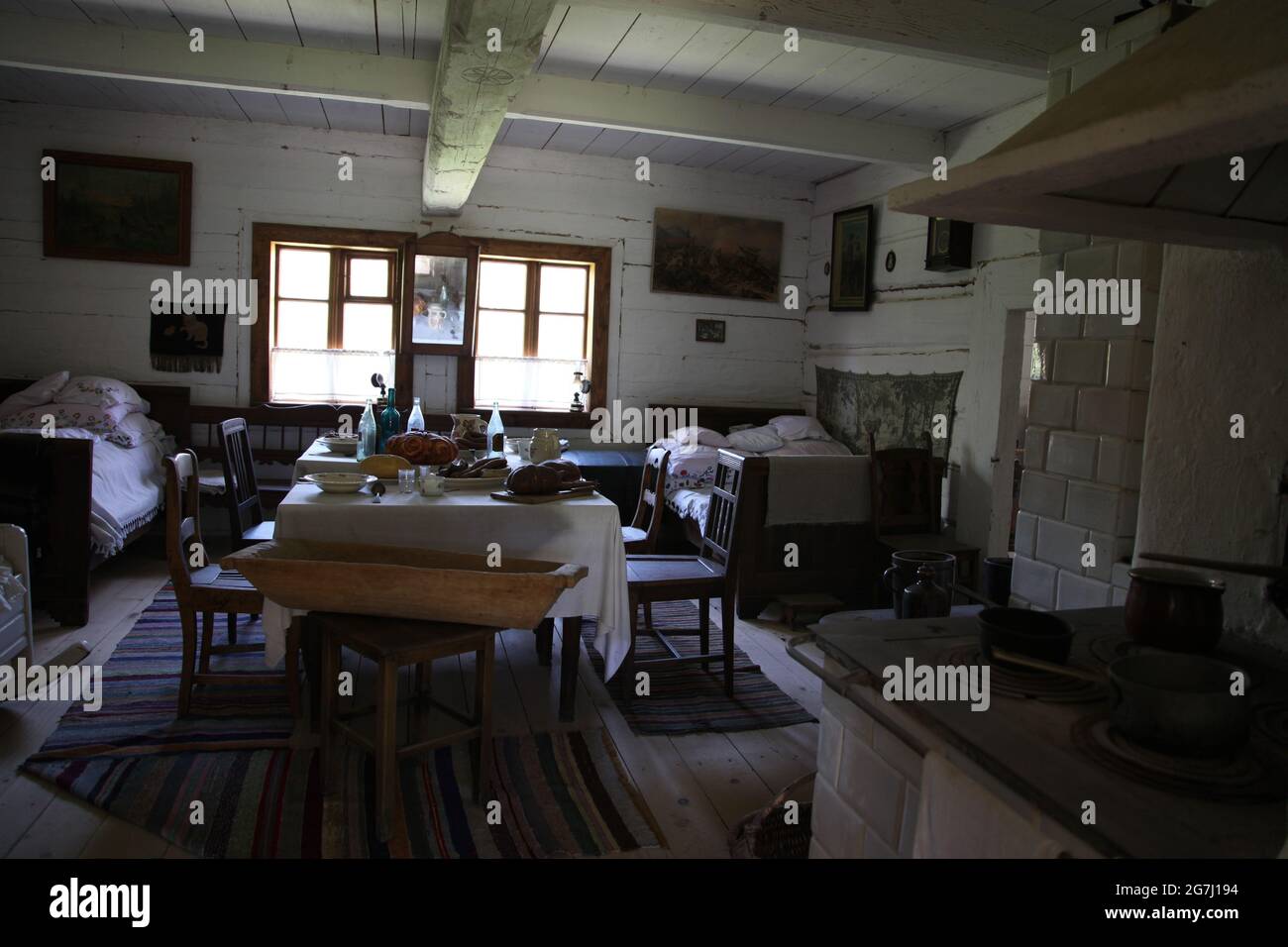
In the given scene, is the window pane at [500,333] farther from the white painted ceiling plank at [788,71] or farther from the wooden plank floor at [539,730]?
the wooden plank floor at [539,730]

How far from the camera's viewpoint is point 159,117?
6176 millimetres

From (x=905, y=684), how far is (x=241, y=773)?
2.22 meters

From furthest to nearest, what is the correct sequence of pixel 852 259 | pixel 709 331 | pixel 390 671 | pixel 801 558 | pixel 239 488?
pixel 709 331, pixel 852 259, pixel 801 558, pixel 239 488, pixel 390 671

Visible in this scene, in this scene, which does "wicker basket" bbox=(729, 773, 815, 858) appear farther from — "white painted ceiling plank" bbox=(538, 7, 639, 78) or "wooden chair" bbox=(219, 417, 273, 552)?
"white painted ceiling plank" bbox=(538, 7, 639, 78)

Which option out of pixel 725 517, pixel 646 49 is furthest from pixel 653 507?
pixel 646 49

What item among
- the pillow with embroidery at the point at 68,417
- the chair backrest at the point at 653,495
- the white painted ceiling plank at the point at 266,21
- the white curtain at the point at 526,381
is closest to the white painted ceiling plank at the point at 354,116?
the white painted ceiling plank at the point at 266,21

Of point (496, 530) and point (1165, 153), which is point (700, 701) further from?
point (1165, 153)

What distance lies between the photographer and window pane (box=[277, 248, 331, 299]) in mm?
6578

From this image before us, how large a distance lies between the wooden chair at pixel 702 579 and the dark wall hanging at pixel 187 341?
13.7 feet

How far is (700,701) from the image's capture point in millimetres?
3605

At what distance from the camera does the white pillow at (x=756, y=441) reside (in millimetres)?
6337

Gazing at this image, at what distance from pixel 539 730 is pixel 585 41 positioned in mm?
3247

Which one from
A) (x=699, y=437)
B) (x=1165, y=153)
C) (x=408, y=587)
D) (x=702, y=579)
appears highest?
(x=1165, y=153)

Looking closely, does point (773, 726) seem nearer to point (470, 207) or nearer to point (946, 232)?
point (946, 232)
